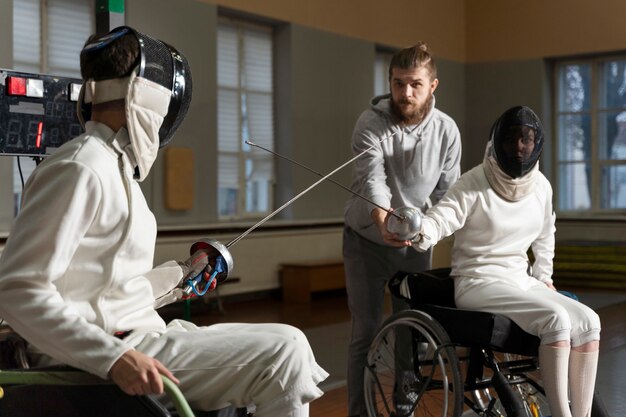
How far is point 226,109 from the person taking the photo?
24.9ft

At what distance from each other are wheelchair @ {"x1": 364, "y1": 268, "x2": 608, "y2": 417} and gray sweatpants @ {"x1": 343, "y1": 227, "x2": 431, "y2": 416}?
0.14 m

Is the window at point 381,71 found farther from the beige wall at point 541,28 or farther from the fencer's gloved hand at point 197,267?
the fencer's gloved hand at point 197,267

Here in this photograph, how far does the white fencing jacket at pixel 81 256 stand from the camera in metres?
1.41

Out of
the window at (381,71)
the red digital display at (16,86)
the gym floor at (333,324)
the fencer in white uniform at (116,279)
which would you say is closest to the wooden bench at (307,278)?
the gym floor at (333,324)

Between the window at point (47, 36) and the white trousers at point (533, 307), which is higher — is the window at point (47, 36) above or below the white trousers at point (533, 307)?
above

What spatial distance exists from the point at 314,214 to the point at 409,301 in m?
5.54

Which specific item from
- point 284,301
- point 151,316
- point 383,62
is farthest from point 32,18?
point 151,316

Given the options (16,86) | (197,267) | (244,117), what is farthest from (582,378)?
(244,117)

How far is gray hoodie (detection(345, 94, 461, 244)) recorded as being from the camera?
2.94m

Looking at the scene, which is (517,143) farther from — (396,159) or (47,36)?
(47,36)

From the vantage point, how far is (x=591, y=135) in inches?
383

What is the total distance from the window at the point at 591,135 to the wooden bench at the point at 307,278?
366 cm

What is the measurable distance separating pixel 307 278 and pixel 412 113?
4.67 metres

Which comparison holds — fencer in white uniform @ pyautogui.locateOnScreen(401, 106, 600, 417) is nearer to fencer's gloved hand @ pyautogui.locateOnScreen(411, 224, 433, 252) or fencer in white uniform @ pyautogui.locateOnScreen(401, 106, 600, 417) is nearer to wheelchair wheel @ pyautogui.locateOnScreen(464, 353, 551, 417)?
fencer's gloved hand @ pyautogui.locateOnScreen(411, 224, 433, 252)
